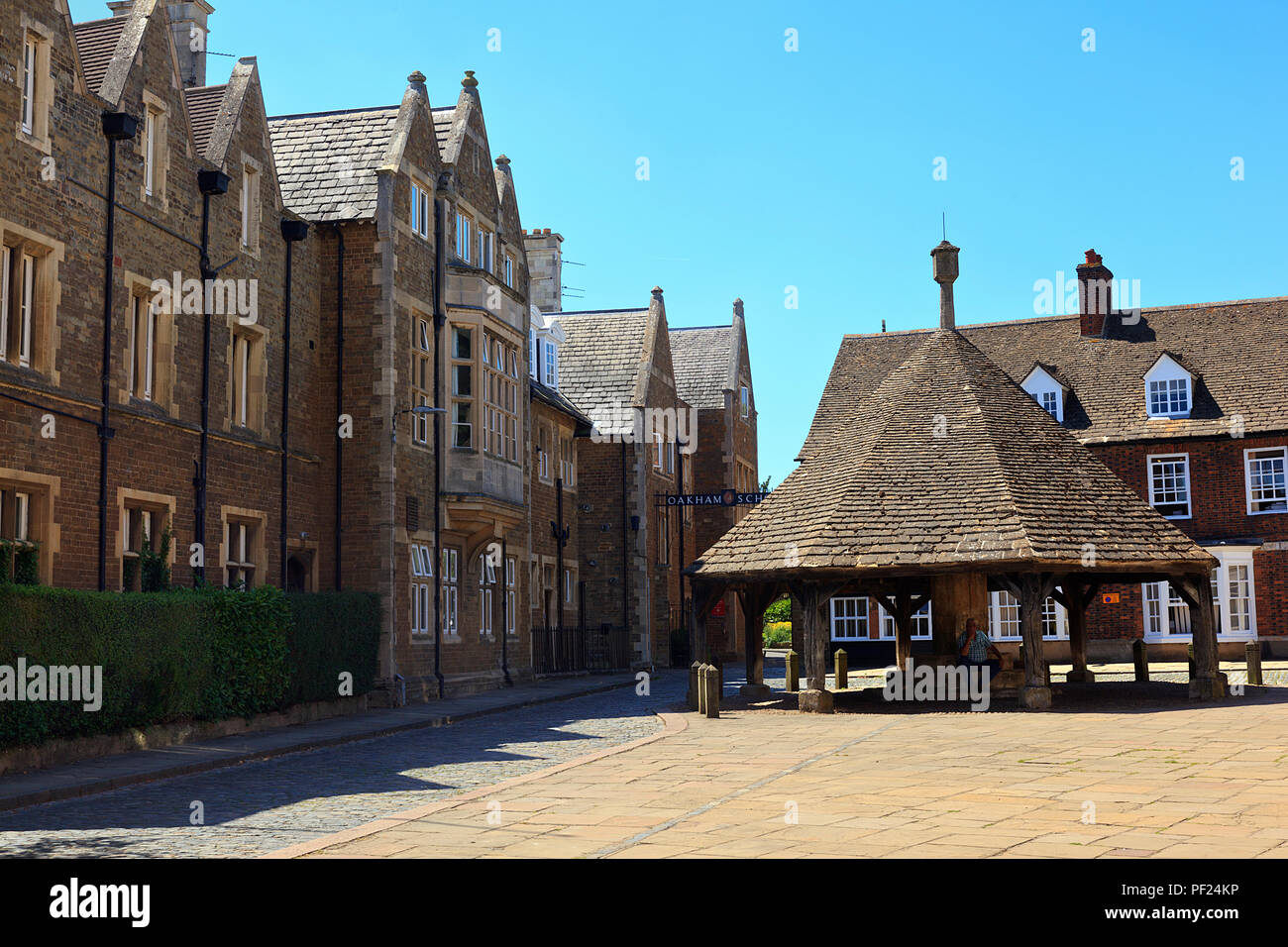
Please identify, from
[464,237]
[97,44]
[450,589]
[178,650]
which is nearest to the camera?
[178,650]

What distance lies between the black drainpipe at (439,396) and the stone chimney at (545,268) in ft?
67.6

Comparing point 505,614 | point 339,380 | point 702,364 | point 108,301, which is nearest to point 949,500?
point 339,380

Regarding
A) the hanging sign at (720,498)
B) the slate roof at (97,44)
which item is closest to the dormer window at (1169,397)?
the hanging sign at (720,498)

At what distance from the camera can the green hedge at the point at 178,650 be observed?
14312mm

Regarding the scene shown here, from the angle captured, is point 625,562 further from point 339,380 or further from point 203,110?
point 203,110

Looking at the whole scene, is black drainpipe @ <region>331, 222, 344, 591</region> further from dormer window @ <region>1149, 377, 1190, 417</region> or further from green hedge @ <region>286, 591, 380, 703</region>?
dormer window @ <region>1149, 377, 1190, 417</region>

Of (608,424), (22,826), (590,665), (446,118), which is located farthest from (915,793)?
(608,424)

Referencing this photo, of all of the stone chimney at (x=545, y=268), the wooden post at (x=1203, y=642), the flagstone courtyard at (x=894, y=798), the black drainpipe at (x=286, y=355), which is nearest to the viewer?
the flagstone courtyard at (x=894, y=798)

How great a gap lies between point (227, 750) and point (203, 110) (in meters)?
12.2

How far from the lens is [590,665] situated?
37719mm

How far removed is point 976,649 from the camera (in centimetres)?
2142

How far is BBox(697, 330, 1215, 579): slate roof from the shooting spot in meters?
20.4

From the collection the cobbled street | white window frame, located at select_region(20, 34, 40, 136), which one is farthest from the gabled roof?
the cobbled street

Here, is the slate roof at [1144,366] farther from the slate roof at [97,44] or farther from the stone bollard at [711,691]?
the slate roof at [97,44]
